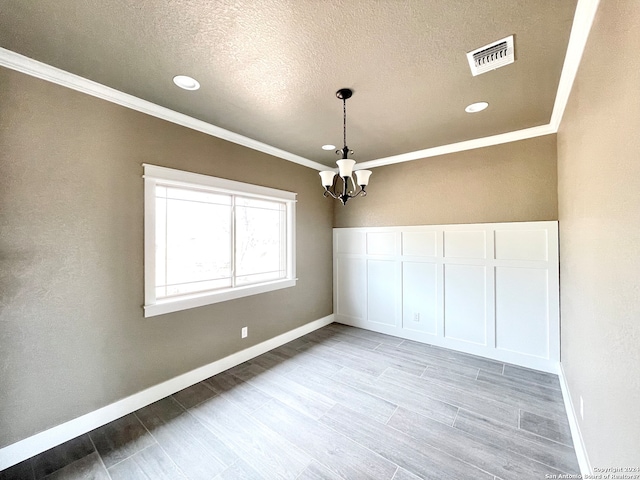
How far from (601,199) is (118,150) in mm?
3292

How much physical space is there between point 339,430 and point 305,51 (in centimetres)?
276

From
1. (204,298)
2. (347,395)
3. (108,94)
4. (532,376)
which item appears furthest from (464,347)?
(108,94)

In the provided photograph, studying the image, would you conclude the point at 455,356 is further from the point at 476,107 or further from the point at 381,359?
the point at 476,107

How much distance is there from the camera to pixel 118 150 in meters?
2.18

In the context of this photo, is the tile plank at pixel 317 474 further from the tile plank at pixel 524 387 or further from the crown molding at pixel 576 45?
the crown molding at pixel 576 45

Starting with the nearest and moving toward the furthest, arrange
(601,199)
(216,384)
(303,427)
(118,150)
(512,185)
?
(601,199)
(303,427)
(118,150)
(216,384)
(512,185)

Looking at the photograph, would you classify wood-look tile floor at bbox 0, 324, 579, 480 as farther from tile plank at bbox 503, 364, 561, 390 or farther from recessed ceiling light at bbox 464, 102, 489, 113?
recessed ceiling light at bbox 464, 102, 489, 113

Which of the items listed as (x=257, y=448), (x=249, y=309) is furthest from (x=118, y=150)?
(x=257, y=448)

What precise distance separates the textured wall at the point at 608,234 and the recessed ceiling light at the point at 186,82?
2.41 meters

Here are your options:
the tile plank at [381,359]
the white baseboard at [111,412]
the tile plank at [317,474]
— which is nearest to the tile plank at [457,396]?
the tile plank at [381,359]

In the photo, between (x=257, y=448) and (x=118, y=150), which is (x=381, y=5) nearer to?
(x=118, y=150)

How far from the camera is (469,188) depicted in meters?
3.35

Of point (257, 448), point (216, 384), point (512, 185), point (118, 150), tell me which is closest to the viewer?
point (257, 448)

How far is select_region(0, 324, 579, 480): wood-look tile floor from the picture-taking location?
1.67 meters
